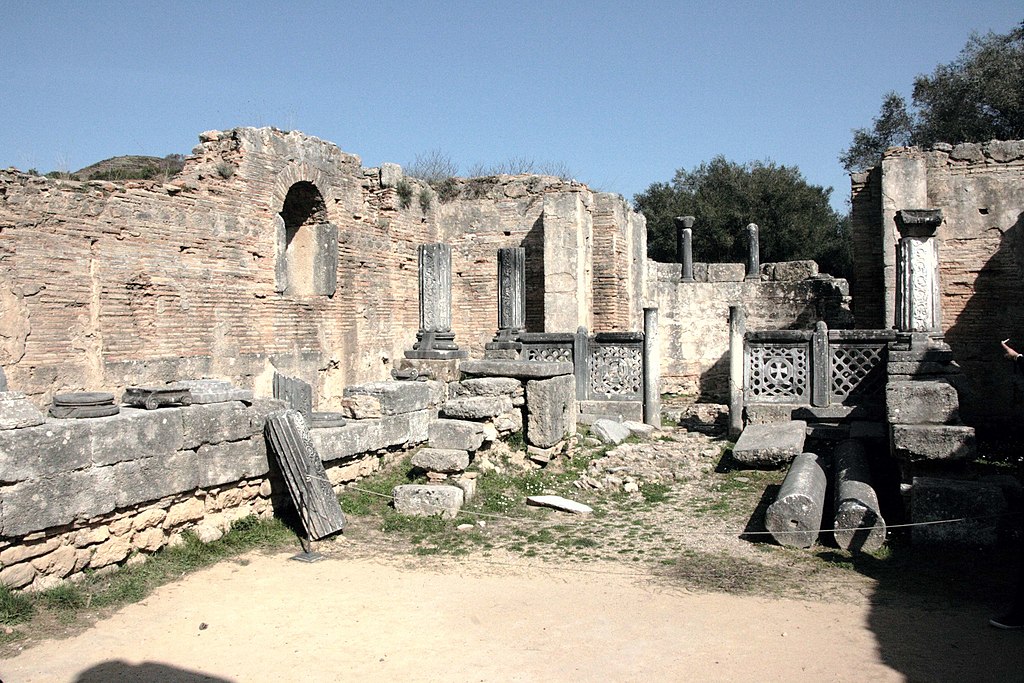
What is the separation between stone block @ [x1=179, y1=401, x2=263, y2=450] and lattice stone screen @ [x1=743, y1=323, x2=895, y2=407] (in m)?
6.91

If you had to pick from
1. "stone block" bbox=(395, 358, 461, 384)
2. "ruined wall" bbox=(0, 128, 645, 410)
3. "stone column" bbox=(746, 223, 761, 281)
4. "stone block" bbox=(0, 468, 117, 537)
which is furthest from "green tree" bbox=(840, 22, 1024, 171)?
"stone block" bbox=(0, 468, 117, 537)

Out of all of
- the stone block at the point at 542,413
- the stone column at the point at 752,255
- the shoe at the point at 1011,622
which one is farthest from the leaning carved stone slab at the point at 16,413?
the stone column at the point at 752,255

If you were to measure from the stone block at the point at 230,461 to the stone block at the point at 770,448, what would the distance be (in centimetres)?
502

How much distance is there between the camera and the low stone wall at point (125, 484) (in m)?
4.88

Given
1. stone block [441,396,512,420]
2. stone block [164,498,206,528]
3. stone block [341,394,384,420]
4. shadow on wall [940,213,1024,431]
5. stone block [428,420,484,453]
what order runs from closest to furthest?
1. stone block [164,498,206,528]
2. stone block [428,420,484,453]
3. stone block [341,394,384,420]
4. stone block [441,396,512,420]
5. shadow on wall [940,213,1024,431]

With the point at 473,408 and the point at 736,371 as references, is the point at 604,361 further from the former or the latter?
the point at 473,408

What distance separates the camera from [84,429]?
17.3ft

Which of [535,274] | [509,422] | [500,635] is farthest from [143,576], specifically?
[535,274]

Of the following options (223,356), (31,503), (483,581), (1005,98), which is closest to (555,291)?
(223,356)

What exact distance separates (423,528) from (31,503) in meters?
2.90

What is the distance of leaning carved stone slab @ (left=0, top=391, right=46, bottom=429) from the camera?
492 centimetres

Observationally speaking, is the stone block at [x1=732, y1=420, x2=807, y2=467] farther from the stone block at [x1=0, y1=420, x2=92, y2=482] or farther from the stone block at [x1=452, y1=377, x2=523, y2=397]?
the stone block at [x1=0, y1=420, x2=92, y2=482]

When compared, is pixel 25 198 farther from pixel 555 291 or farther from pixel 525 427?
pixel 555 291

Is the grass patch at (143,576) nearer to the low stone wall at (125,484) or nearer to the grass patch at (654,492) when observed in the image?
the low stone wall at (125,484)
